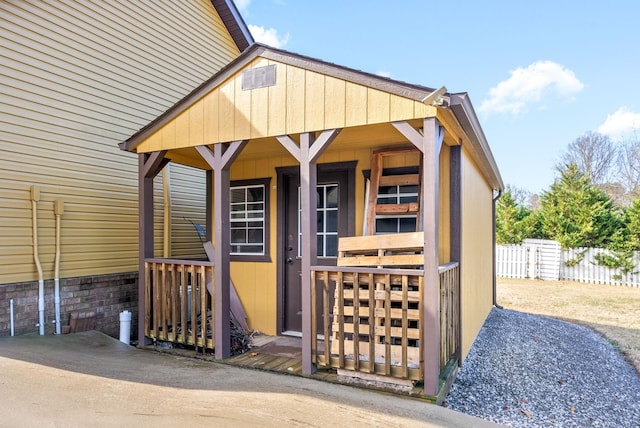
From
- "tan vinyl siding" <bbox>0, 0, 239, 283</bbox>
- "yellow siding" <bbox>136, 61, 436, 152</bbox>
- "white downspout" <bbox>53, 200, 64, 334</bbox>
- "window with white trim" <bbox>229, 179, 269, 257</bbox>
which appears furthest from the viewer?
"window with white trim" <bbox>229, 179, 269, 257</bbox>

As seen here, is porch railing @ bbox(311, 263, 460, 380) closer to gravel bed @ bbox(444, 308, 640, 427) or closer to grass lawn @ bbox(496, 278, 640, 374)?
gravel bed @ bbox(444, 308, 640, 427)

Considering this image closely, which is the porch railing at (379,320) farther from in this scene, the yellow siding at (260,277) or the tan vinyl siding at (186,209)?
the tan vinyl siding at (186,209)

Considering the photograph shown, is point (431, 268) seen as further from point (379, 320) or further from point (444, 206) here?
point (444, 206)

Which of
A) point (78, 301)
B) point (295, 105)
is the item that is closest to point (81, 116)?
point (78, 301)

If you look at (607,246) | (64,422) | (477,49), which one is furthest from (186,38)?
(477,49)

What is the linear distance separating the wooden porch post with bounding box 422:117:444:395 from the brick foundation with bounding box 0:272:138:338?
14.2ft

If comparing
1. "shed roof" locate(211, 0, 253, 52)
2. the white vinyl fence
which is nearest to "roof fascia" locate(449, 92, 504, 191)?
"shed roof" locate(211, 0, 253, 52)

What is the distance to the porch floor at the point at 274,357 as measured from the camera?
3.51m

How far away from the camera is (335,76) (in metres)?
3.40

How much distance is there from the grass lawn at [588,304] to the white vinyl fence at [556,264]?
46cm

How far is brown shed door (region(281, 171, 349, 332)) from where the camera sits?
482 cm

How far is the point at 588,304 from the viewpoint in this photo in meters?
9.59

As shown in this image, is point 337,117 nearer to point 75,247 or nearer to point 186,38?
point 75,247

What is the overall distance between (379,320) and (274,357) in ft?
4.47
